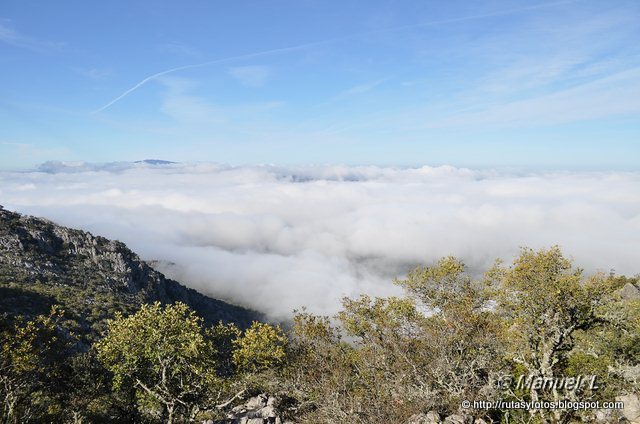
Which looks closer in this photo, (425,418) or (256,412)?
(425,418)

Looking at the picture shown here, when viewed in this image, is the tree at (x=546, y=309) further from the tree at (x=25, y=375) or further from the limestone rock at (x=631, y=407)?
the tree at (x=25, y=375)

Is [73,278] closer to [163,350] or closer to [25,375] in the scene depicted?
[25,375]

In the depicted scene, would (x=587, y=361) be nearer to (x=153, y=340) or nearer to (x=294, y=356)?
(x=294, y=356)

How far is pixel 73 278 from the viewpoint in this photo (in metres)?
107

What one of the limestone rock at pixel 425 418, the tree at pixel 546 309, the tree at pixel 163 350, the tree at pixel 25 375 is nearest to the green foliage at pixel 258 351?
the tree at pixel 163 350

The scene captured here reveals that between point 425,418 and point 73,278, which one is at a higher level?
point 425,418

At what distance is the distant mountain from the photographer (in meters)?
78.1

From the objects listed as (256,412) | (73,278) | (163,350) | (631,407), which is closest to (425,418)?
(631,407)

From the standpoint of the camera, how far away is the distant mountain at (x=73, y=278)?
7806 cm

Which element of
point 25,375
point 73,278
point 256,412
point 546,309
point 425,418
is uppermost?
point 546,309

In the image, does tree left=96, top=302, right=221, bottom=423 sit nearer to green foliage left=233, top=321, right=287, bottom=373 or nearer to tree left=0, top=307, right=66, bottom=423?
tree left=0, top=307, right=66, bottom=423

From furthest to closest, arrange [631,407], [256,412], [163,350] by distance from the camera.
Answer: [256,412], [163,350], [631,407]

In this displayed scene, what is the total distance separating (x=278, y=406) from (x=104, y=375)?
18609mm

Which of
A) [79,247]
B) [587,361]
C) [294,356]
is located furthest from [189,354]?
[79,247]
